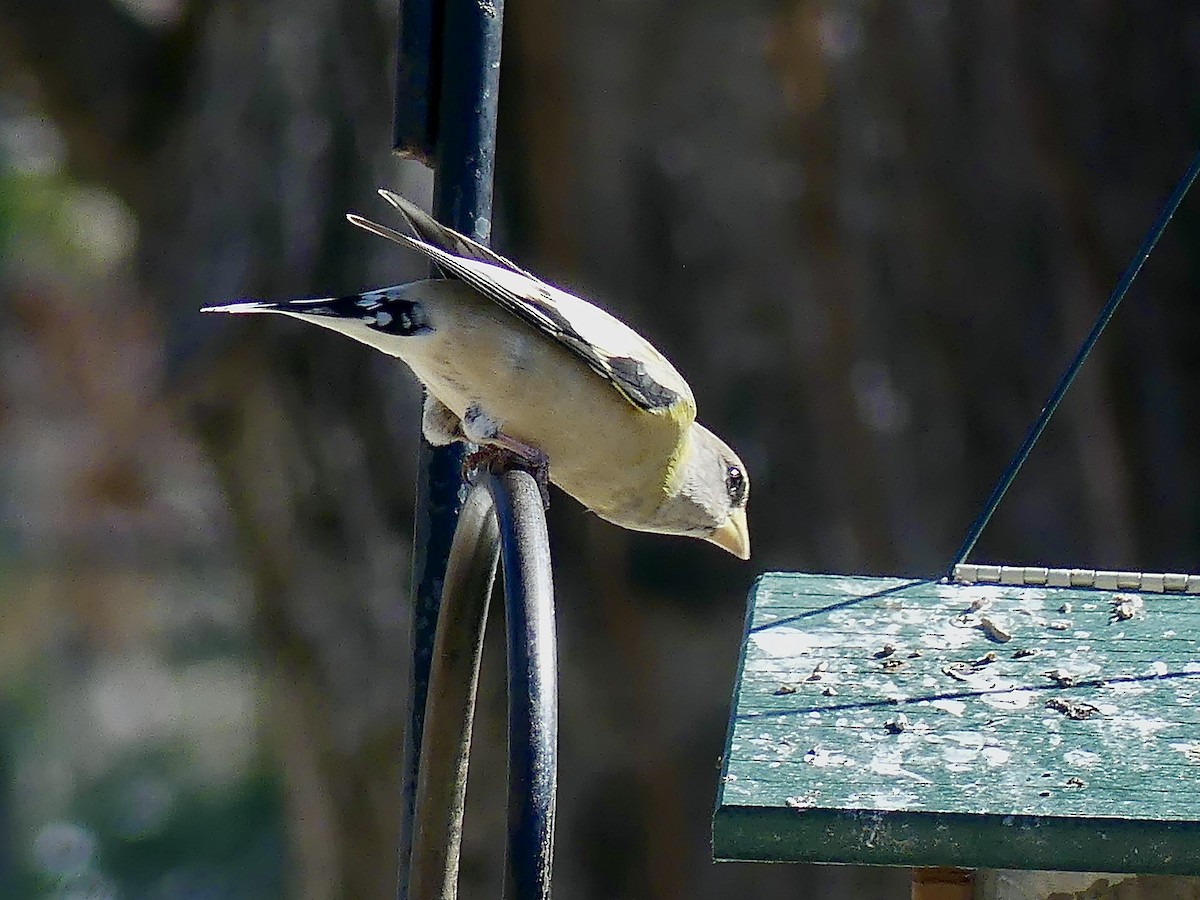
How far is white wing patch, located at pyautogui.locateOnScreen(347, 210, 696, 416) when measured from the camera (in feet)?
9.41

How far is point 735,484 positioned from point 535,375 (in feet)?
2.67

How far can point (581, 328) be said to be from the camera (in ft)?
10.8

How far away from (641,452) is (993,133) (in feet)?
11.5

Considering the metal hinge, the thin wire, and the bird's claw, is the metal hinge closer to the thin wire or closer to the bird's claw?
the thin wire

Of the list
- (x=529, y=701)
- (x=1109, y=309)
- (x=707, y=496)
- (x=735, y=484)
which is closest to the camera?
(x=529, y=701)

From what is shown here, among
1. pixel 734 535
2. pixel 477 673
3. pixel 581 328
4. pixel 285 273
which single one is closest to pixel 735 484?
pixel 734 535

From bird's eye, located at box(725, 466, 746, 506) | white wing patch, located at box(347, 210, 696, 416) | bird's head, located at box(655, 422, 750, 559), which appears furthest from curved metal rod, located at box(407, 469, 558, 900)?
bird's eye, located at box(725, 466, 746, 506)

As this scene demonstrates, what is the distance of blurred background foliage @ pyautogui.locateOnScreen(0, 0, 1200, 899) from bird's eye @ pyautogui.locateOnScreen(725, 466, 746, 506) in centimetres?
240

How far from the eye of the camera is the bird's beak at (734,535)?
3.94 m

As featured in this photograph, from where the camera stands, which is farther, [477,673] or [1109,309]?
[1109,309]

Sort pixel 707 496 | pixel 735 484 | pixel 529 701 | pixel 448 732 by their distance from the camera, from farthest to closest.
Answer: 1. pixel 735 484
2. pixel 707 496
3. pixel 448 732
4. pixel 529 701

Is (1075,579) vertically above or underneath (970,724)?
above

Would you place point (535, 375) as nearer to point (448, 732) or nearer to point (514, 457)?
point (514, 457)

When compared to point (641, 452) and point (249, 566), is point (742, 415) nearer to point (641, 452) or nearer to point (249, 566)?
point (249, 566)
